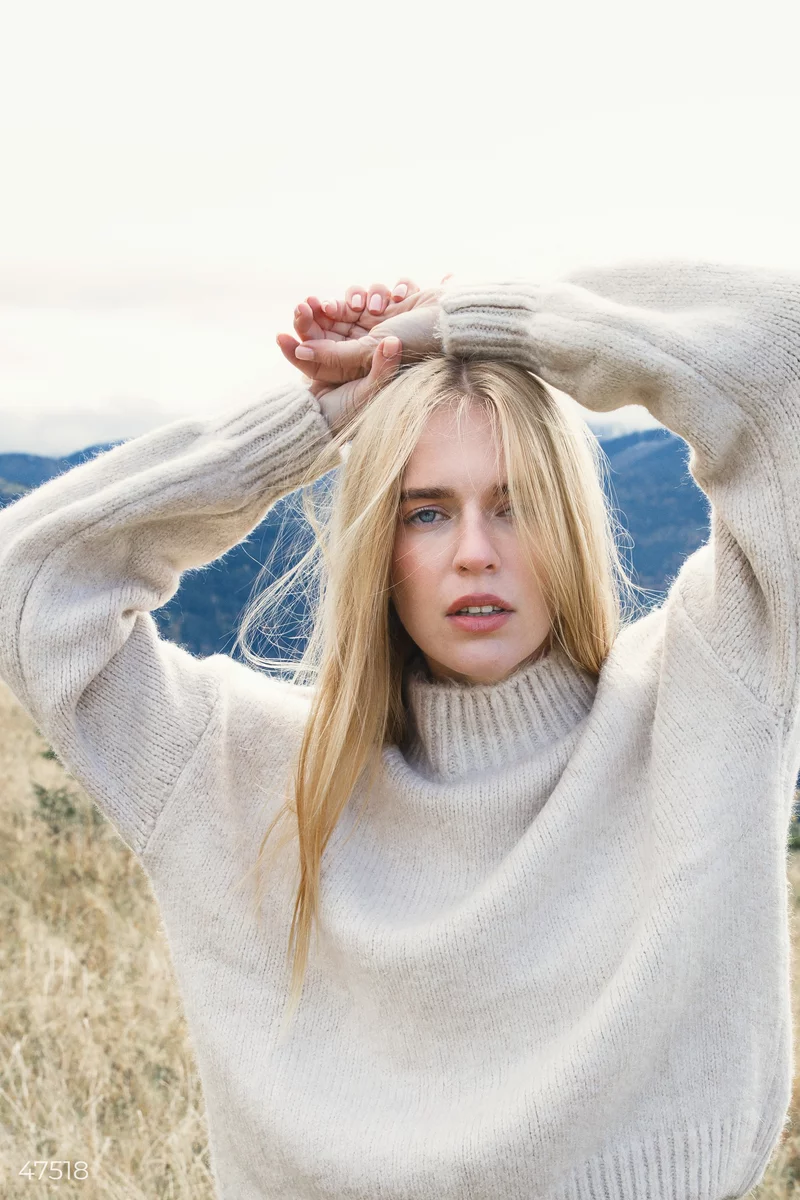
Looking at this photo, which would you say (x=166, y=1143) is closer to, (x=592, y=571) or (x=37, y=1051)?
(x=37, y=1051)

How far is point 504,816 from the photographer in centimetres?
243

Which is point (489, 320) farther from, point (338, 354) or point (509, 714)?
point (509, 714)

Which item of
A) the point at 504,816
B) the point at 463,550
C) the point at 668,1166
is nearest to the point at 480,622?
the point at 463,550

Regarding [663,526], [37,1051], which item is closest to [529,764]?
[37,1051]

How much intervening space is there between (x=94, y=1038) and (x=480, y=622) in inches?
98.1

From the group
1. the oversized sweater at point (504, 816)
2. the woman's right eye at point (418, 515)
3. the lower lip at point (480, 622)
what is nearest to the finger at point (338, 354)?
the oversized sweater at point (504, 816)

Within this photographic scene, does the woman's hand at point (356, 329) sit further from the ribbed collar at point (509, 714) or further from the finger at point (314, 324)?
the ribbed collar at point (509, 714)

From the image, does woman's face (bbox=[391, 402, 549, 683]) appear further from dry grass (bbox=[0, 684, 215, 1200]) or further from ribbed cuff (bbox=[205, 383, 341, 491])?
dry grass (bbox=[0, 684, 215, 1200])

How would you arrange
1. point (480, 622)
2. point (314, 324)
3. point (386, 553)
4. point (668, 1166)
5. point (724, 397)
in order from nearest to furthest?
point (724, 397), point (668, 1166), point (480, 622), point (386, 553), point (314, 324)

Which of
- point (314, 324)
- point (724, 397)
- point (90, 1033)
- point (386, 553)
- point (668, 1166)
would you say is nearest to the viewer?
point (724, 397)

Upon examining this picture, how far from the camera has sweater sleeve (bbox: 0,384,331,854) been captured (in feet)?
8.19

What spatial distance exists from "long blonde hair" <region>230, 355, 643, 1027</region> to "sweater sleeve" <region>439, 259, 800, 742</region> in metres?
0.17

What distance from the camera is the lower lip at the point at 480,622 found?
2.38 meters

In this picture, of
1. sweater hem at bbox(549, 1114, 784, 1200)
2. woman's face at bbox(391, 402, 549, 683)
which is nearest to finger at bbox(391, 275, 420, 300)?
woman's face at bbox(391, 402, 549, 683)
